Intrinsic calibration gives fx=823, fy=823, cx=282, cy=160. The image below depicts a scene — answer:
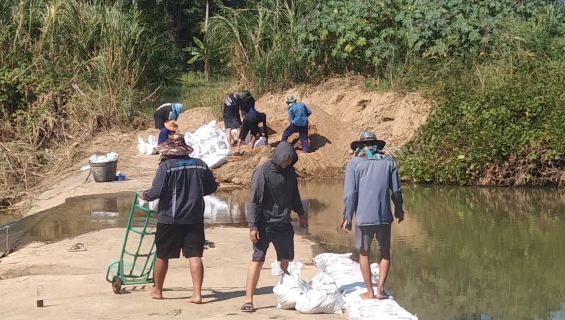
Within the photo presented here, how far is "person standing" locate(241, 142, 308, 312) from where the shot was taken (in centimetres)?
787

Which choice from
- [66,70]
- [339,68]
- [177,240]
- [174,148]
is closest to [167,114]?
[174,148]

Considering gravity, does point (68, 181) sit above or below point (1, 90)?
below

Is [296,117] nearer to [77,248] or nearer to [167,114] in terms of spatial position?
[167,114]

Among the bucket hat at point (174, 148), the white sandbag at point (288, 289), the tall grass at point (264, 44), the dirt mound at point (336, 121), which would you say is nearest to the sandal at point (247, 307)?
the white sandbag at point (288, 289)

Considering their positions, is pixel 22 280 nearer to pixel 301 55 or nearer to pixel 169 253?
pixel 169 253

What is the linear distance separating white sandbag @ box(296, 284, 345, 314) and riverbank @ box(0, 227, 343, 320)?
0.24 feet

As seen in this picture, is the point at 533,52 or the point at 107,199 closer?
the point at 107,199

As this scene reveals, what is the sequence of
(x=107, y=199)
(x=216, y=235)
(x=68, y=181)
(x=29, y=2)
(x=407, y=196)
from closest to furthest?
(x=216, y=235) < (x=107, y=199) < (x=407, y=196) < (x=68, y=181) < (x=29, y=2)

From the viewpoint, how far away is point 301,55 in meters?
23.2

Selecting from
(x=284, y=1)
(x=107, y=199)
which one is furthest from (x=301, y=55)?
(x=107, y=199)

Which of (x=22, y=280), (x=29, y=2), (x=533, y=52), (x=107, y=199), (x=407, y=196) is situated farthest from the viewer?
(x=29, y=2)

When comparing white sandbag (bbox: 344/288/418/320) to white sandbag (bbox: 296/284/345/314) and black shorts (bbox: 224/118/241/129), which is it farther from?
black shorts (bbox: 224/118/241/129)

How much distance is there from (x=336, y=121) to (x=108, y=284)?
1323 centimetres

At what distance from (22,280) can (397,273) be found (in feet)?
14.6
